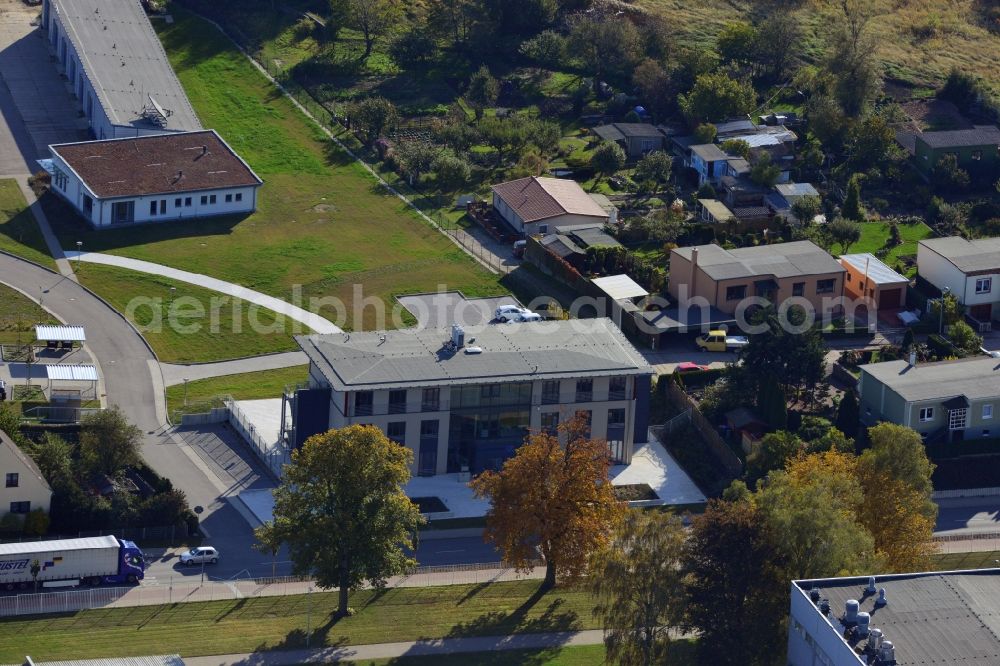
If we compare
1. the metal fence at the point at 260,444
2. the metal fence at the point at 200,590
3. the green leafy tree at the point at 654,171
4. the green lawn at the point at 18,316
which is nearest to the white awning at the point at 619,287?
the green leafy tree at the point at 654,171

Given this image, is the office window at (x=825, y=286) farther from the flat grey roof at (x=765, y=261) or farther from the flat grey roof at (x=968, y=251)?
the flat grey roof at (x=968, y=251)

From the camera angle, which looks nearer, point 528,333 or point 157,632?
point 157,632

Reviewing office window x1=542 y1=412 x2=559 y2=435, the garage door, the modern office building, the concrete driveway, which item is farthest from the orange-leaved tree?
the concrete driveway

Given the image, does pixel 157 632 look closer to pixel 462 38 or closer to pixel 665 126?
pixel 665 126

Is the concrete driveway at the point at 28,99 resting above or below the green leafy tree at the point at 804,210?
above

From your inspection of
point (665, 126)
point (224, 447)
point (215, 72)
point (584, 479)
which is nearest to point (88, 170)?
point (215, 72)

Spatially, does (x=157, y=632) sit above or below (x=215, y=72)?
below
